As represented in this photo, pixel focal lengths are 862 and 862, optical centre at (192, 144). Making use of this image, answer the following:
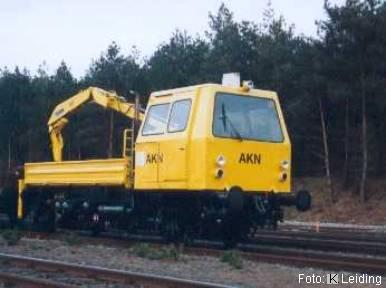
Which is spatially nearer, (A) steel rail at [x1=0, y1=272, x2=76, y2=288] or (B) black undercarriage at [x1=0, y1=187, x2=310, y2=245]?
(A) steel rail at [x1=0, y1=272, x2=76, y2=288]

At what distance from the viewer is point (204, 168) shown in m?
15.8

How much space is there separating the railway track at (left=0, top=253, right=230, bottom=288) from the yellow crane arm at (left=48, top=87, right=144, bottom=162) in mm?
6346

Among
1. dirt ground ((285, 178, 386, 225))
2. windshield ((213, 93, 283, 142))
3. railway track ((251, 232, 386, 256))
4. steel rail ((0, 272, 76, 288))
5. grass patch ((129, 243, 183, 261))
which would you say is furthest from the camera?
dirt ground ((285, 178, 386, 225))

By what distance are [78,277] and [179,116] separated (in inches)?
197

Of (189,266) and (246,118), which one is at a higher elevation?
(246,118)

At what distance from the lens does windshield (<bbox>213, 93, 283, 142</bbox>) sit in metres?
16.5

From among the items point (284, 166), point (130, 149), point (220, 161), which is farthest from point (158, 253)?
point (130, 149)

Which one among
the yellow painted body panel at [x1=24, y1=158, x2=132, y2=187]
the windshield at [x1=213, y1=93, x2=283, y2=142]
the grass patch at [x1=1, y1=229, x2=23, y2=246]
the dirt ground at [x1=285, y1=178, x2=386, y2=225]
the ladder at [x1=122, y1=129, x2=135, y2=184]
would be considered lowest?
the grass patch at [x1=1, y1=229, x2=23, y2=246]

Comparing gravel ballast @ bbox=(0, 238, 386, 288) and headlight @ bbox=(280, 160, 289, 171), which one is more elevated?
headlight @ bbox=(280, 160, 289, 171)

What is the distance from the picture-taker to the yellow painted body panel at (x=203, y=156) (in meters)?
16.0

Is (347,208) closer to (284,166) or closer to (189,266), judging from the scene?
(284,166)

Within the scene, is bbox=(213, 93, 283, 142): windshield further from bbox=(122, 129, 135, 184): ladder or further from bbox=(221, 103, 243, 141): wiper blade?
bbox=(122, 129, 135, 184): ladder

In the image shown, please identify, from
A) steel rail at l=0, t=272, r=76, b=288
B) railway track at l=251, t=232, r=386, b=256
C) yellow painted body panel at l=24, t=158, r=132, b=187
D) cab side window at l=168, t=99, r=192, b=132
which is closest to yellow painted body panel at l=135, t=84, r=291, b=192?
cab side window at l=168, t=99, r=192, b=132

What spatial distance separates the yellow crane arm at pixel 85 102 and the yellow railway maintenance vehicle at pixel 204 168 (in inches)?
81.2
